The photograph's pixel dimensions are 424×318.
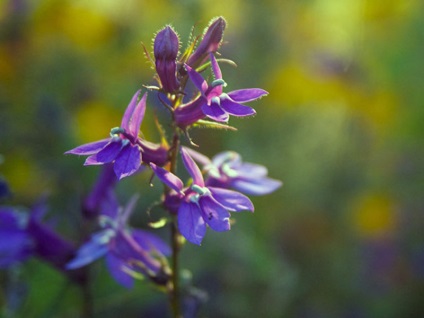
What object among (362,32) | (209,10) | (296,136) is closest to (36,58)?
(209,10)

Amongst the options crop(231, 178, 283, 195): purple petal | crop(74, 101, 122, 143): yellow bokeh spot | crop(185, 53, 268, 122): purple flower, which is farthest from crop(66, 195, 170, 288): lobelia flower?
crop(74, 101, 122, 143): yellow bokeh spot

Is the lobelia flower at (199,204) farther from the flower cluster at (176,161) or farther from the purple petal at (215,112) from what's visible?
the purple petal at (215,112)

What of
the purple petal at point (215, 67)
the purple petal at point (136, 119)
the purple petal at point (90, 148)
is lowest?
the purple petal at point (90, 148)

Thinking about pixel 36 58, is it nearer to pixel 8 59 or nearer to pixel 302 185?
pixel 8 59

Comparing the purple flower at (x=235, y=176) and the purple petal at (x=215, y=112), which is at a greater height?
the purple petal at (x=215, y=112)

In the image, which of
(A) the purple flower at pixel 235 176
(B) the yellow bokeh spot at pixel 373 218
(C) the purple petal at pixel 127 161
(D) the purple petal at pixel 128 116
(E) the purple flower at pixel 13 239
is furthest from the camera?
(B) the yellow bokeh spot at pixel 373 218

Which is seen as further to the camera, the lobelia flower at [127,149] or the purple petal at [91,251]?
the purple petal at [91,251]

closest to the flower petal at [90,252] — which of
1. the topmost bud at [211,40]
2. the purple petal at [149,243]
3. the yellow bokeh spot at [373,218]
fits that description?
the purple petal at [149,243]
